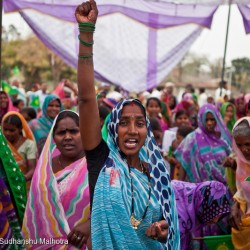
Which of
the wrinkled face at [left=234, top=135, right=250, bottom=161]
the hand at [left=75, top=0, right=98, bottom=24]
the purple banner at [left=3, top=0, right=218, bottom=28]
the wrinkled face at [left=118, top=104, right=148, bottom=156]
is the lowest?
the wrinkled face at [left=234, top=135, right=250, bottom=161]

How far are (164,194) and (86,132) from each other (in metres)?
0.57

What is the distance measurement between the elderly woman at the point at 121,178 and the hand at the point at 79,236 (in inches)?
20.1

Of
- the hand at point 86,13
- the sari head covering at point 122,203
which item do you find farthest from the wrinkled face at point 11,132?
the hand at point 86,13

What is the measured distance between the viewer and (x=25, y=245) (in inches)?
158

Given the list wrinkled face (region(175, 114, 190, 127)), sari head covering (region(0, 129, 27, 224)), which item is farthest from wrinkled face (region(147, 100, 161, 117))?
sari head covering (region(0, 129, 27, 224))

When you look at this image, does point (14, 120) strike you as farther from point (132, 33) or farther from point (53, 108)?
point (132, 33)

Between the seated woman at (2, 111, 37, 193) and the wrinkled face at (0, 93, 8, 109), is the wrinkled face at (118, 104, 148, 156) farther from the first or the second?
the wrinkled face at (0, 93, 8, 109)

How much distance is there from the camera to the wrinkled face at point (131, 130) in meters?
3.00

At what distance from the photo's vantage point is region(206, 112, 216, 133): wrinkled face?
6.72m

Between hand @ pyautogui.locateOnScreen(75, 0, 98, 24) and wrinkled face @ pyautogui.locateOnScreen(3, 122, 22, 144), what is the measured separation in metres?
3.52

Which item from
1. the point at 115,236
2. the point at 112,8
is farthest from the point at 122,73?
the point at 115,236

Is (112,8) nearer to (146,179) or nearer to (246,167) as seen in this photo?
(246,167)

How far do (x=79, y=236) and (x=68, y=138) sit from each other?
1.07 metres

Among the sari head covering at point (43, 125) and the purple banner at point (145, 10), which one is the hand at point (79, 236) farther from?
the sari head covering at point (43, 125)
